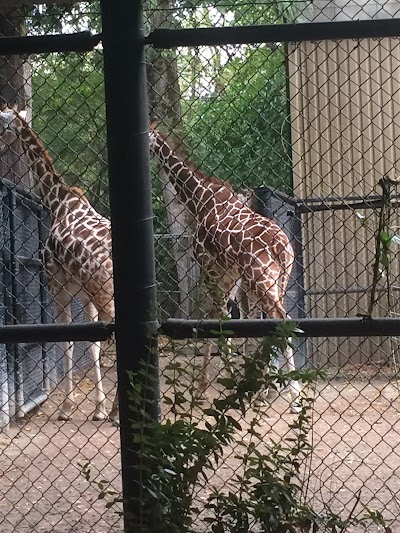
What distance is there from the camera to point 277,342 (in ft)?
7.79

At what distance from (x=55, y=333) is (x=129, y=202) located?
554mm

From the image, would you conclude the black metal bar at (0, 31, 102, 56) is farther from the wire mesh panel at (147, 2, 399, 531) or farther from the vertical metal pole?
the wire mesh panel at (147, 2, 399, 531)

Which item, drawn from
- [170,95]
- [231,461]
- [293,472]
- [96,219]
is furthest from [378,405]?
[170,95]

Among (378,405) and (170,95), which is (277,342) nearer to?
(378,405)

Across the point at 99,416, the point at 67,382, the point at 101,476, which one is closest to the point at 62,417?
the point at 99,416

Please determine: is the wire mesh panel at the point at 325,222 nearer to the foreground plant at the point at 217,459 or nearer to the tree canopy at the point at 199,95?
the tree canopy at the point at 199,95

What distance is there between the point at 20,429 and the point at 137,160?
360 centimetres

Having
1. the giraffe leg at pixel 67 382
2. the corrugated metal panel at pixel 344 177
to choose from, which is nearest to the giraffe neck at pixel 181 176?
the giraffe leg at pixel 67 382

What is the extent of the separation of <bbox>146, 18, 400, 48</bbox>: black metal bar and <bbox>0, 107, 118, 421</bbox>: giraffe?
365 centimetres

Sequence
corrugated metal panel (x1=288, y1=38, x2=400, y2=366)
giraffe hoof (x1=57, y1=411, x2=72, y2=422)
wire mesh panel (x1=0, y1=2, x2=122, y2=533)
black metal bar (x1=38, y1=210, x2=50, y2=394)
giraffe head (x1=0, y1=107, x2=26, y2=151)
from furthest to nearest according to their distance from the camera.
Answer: corrugated metal panel (x1=288, y1=38, x2=400, y2=366), black metal bar (x1=38, y1=210, x2=50, y2=394), giraffe head (x1=0, y1=107, x2=26, y2=151), giraffe hoof (x1=57, y1=411, x2=72, y2=422), wire mesh panel (x1=0, y1=2, x2=122, y2=533)

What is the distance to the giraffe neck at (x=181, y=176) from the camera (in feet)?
20.7

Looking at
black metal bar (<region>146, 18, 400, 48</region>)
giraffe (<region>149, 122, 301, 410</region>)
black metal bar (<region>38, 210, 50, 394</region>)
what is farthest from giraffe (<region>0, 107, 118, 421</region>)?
black metal bar (<region>146, 18, 400, 48</region>)

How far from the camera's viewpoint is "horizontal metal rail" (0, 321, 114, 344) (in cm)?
273

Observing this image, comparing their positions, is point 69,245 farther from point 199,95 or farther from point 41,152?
point 199,95
